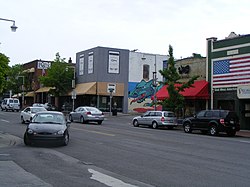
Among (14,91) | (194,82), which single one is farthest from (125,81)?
(14,91)

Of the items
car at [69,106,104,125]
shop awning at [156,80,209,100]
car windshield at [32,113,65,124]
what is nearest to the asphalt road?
car windshield at [32,113,65,124]

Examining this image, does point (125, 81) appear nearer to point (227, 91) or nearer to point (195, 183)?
point (227, 91)

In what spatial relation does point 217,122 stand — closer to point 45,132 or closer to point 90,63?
point 45,132

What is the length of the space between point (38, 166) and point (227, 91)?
76.0ft

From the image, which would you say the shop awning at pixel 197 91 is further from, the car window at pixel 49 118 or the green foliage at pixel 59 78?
Result: the green foliage at pixel 59 78

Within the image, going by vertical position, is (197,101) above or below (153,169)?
above

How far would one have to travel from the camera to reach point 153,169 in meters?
10.3

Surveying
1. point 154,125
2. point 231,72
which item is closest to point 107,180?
point 154,125

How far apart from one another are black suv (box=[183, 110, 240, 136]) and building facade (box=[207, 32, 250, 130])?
412cm

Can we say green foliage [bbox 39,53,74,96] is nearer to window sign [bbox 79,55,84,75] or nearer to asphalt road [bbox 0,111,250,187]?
window sign [bbox 79,55,84,75]

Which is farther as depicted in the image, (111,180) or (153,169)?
(153,169)

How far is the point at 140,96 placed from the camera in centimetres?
5447

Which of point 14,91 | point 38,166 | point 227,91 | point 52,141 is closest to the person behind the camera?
point 38,166

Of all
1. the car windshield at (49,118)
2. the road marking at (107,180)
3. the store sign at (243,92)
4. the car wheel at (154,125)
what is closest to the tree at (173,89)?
the car wheel at (154,125)
